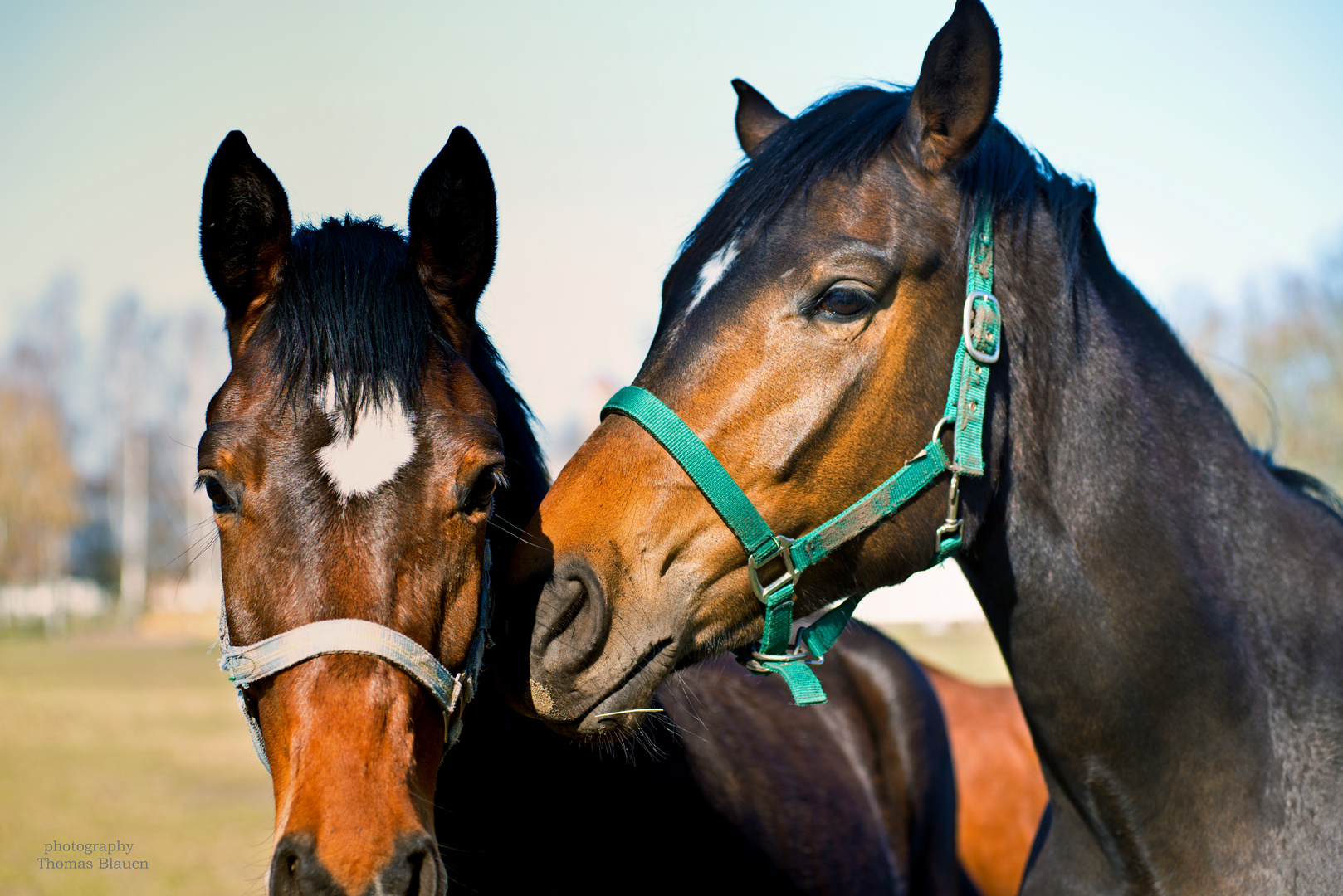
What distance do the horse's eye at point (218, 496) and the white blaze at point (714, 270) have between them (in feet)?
3.47

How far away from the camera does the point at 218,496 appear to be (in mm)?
1991

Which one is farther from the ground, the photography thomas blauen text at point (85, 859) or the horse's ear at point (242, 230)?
the horse's ear at point (242, 230)

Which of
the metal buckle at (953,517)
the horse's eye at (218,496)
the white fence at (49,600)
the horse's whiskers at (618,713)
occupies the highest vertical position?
the white fence at (49,600)

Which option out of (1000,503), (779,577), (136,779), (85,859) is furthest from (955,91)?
(136,779)

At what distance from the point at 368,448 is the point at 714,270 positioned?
88cm

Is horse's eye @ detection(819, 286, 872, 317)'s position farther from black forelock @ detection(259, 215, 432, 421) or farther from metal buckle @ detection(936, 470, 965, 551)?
black forelock @ detection(259, 215, 432, 421)

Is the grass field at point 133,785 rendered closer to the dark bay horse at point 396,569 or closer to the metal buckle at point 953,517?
the dark bay horse at point 396,569

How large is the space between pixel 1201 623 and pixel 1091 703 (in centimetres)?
31

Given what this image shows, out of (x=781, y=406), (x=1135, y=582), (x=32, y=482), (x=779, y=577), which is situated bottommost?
(x=1135, y=582)

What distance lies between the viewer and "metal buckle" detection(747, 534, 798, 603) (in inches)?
81.9

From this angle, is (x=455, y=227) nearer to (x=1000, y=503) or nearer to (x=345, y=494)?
(x=345, y=494)

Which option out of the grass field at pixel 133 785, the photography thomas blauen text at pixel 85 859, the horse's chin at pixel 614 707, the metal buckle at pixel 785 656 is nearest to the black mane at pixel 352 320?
the horse's chin at pixel 614 707

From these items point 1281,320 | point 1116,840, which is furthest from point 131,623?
point 1116,840

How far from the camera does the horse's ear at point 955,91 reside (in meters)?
2.14
